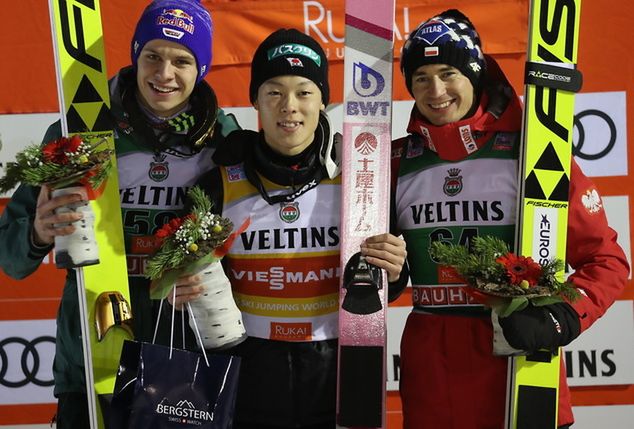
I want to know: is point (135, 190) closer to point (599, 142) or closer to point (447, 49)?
point (447, 49)

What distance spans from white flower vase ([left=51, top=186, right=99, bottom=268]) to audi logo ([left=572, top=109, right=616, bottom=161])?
248 centimetres

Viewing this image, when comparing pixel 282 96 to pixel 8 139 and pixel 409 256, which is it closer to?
pixel 409 256

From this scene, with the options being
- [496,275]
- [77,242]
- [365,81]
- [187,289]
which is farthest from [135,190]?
[496,275]

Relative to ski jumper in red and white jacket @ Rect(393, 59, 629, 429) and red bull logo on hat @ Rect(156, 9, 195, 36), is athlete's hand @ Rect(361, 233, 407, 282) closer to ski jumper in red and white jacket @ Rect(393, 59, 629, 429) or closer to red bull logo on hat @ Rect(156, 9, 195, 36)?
ski jumper in red and white jacket @ Rect(393, 59, 629, 429)

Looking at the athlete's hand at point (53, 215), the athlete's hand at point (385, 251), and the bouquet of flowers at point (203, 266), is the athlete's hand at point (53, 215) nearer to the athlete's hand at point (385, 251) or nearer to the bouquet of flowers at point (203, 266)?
the bouquet of flowers at point (203, 266)

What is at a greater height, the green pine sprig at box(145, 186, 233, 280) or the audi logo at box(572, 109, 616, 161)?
the audi logo at box(572, 109, 616, 161)

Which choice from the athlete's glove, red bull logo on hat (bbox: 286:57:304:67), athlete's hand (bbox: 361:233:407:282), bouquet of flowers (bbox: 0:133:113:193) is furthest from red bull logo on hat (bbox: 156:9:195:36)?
the athlete's glove

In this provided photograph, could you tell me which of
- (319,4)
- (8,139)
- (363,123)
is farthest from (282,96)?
(8,139)

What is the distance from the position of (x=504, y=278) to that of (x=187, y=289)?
0.86 meters

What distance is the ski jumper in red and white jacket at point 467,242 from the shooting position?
2.49 metres

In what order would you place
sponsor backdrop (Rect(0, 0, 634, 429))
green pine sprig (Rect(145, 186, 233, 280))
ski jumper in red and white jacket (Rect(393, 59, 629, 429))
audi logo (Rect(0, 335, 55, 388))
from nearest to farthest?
1. green pine sprig (Rect(145, 186, 233, 280))
2. ski jumper in red and white jacket (Rect(393, 59, 629, 429))
3. sponsor backdrop (Rect(0, 0, 634, 429))
4. audi logo (Rect(0, 335, 55, 388))

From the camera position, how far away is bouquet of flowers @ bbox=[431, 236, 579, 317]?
2209 mm

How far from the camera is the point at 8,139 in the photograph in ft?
13.1

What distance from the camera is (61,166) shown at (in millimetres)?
2293
